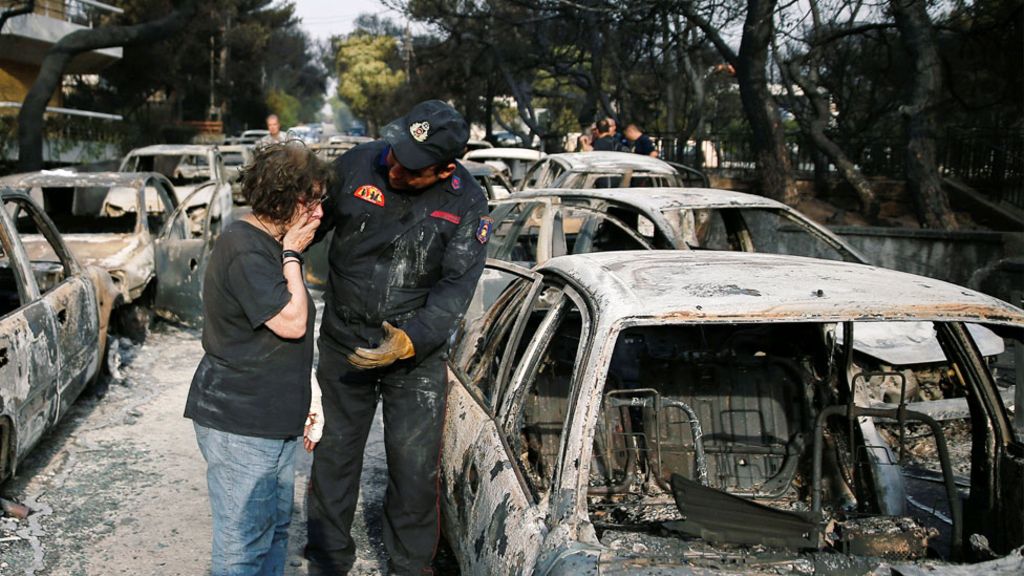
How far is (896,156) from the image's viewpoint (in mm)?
16906

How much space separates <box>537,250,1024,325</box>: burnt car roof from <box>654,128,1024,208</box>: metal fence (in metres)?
11.8

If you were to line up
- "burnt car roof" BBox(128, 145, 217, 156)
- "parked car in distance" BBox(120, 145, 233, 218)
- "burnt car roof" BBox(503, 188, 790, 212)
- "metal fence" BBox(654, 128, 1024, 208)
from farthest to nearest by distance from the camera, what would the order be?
"burnt car roof" BBox(128, 145, 217, 156)
"metal fence" BBox(654, 128, 1024, 208)
"parked car in distance" BBox(120, 145, 233, 218)
"burnt car roof" BBox(503, 188, 790, 212)

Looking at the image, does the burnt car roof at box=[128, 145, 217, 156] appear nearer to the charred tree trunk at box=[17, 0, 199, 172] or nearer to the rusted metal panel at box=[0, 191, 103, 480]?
the charred tree trunk at box=[17, 0, 199, 172]

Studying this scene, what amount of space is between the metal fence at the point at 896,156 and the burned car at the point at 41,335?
11.4 meters

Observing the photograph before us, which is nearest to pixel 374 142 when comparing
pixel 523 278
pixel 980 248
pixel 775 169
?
pixel 523 278

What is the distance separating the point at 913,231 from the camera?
33.4ft

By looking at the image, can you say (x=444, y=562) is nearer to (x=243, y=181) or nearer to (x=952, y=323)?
(x=243, y=181)

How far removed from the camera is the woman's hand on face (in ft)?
10.1

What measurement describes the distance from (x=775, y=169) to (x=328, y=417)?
37.6ft

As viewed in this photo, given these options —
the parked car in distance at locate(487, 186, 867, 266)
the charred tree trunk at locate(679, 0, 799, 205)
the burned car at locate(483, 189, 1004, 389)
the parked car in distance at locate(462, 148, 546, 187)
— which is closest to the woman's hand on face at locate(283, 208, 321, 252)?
the parked car in distance at locate(487, 186, 867, 266)

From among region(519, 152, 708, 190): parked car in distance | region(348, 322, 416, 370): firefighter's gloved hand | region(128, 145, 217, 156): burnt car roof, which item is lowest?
region(348, 322, 416, 370): firefighter's gloved hand

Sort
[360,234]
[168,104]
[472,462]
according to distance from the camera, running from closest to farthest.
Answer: [472,462], [360,234], [168,104]

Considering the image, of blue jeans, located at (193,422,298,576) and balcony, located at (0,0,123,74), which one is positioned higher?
balcony, located at (0,0,123,74)

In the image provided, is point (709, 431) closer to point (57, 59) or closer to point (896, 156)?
point (896, 156)
